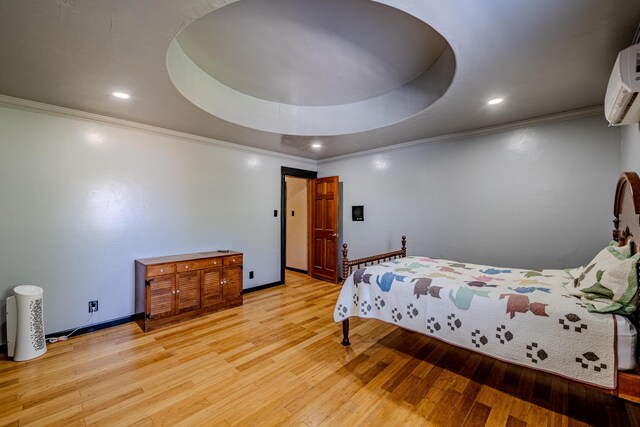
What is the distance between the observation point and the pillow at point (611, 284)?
59.4 inches

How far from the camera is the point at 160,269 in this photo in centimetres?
317

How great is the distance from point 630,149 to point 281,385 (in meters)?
3.70

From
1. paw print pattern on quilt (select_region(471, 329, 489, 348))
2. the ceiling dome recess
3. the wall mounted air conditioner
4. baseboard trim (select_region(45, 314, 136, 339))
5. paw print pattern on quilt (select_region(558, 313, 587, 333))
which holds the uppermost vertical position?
the ceiling dome recess

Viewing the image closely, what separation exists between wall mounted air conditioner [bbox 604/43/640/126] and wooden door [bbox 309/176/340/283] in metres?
3.70

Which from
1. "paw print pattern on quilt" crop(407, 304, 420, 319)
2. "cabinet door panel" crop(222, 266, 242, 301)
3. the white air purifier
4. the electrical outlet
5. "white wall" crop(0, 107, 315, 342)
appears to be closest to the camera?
"paw print pattern on quilt" crop(407, 304, 420, 319)

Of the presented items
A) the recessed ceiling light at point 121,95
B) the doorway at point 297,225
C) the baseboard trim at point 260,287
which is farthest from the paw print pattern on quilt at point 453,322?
the doorway at point 297,225

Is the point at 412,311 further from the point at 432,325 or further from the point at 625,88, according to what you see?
the point at 625,88

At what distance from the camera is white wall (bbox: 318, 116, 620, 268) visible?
2.94m

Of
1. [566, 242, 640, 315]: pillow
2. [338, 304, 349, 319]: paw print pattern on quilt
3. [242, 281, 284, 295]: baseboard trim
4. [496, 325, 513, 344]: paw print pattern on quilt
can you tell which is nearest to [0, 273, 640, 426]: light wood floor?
[338, 304, 349, 319]: paw print pattern on quilt

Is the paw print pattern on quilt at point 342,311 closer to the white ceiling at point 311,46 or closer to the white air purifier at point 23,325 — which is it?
the white ceiling at point 311,46

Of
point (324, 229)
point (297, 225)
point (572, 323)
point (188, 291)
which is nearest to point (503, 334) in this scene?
point (572, 323)

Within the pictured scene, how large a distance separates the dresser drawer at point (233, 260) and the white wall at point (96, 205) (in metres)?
0.54

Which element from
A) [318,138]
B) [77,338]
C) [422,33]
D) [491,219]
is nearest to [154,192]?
[77,338]

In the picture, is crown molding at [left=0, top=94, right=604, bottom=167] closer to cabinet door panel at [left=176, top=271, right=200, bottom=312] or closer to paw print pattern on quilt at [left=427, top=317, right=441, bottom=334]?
cabinet door panel at [left=176, top=271, right=200, bottom=312]
